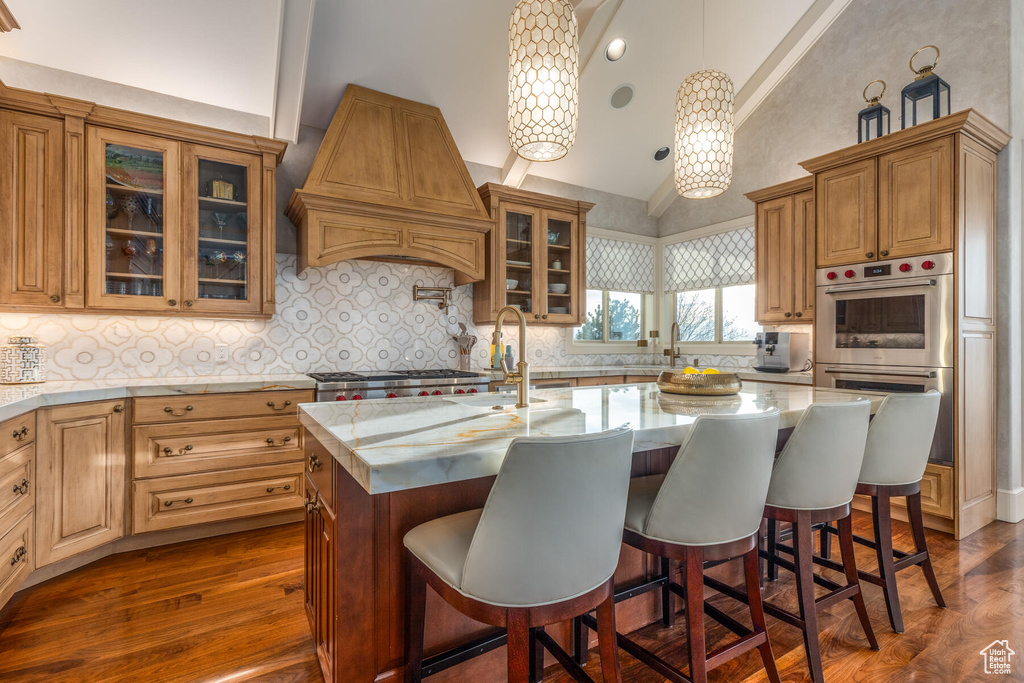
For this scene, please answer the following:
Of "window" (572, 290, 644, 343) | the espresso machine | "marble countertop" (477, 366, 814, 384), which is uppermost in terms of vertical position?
"window" (572, 290, 644, 343)

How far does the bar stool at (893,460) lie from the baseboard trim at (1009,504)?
190 cm

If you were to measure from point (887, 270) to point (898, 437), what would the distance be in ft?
→ 5.84

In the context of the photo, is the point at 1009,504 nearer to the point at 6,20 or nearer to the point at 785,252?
the point at 785,252

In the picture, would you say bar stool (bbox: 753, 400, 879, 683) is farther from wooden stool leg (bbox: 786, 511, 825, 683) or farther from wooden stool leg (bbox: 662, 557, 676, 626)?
wooden stool leg (bbox: 662, 557, 676, 626)

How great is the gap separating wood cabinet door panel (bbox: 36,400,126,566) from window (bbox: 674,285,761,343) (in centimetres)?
476

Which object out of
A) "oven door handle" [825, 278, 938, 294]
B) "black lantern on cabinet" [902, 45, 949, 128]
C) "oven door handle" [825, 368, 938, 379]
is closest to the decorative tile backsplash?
"oven door handle" [825, 368, 938, 379]

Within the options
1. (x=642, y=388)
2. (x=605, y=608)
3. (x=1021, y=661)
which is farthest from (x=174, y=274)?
(x=1021, y=661)

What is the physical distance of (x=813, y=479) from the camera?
1628mm

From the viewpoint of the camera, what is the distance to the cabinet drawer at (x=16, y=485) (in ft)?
6.36

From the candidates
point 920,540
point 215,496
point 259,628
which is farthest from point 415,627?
point 920,540

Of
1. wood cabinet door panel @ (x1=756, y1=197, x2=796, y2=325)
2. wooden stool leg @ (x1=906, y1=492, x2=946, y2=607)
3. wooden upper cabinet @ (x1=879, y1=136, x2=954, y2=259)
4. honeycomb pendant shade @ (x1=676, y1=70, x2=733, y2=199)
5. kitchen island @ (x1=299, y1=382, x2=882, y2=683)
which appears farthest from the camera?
wood cabinet door panel @ (x1=756, y1=197, x2=796, y2=325)

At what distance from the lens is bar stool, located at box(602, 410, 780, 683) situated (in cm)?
128

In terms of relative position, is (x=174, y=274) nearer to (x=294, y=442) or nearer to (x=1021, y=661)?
(x=294, y=442)

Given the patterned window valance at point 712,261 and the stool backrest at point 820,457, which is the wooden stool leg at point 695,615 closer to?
the stool backrest at point 820,457
